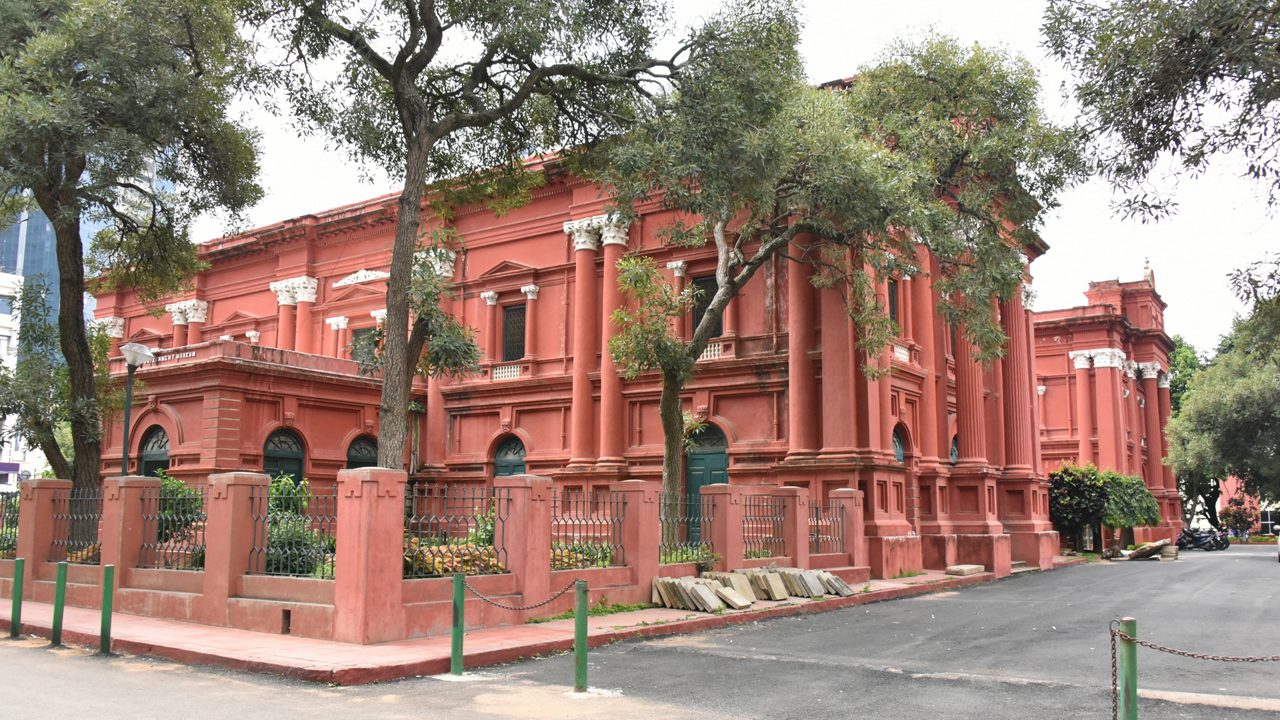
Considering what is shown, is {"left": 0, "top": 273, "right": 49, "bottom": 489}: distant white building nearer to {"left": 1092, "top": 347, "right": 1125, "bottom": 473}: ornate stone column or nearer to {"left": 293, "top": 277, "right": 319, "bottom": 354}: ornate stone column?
{"left": 293, "top": 277, "right": 319, "bottom": 354}: ornate stone column

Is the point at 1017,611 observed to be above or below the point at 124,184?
A: below

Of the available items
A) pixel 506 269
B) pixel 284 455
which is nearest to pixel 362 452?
pixel 284 455

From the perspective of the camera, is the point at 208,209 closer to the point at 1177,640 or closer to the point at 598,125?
the point at 598,125

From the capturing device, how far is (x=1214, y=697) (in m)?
8.48

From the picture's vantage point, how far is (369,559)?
1084 centimetres

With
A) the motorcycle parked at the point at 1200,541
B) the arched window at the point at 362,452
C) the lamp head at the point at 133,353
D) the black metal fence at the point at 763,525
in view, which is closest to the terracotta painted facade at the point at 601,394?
the arched window at the point at 362,452

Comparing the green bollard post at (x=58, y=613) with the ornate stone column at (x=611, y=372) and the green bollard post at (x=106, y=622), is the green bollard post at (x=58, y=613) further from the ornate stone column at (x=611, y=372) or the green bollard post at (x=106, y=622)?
the ornate stone column at (x=611, y=372)

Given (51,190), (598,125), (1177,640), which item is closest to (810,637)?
(1177,640)

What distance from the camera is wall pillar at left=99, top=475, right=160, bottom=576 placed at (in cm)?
1398

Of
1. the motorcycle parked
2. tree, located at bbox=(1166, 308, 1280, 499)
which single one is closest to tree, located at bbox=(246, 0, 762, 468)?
tree, located at bbox=(1166, 308, 1280, 499)

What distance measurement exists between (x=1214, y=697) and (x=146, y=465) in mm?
24967

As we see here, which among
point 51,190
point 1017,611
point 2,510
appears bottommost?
point 1017,611

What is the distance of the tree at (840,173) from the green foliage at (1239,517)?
2002 inches

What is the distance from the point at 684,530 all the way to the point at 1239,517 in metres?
59.3
